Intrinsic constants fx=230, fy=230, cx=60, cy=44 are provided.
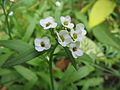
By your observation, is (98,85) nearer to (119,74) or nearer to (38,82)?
(119,74)

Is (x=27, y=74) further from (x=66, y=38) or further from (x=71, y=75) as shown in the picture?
(x=66, y=38)

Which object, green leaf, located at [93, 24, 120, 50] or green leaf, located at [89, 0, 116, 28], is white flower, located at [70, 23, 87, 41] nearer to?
green leaf, located at [93, 24, 120, 50]

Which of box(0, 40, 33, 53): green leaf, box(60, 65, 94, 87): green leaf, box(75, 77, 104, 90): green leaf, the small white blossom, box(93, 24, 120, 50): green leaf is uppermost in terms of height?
the small white blossom

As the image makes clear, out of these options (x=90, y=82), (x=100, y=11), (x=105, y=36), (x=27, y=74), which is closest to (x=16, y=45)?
(x=27, y=74)

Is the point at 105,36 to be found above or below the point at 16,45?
below

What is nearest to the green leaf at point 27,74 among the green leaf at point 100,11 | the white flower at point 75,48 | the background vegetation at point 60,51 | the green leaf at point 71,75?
the background vegetation at point 60,51

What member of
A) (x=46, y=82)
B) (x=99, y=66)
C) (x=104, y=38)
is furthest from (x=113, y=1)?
(x=46, y=82)

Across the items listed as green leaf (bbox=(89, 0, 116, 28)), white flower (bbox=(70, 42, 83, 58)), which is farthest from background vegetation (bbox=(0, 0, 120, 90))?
white flower (bbox=(70, 42, 83, 58))
